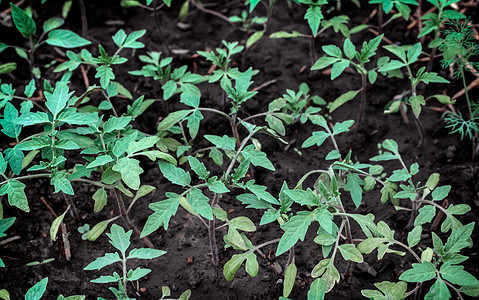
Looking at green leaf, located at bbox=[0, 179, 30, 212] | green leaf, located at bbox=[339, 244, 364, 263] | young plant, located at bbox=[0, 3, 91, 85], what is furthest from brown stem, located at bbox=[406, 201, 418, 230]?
young plant, located at bbox=[0, 3, 91, 85]

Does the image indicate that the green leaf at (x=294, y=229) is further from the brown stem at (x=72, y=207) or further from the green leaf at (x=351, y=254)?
the brown stem at (x=72, y=207)

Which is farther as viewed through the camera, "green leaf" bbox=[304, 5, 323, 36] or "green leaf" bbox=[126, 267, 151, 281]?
"green leaf" bbox=[304, 5, 323, 36]

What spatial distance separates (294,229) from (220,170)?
3.35 feet

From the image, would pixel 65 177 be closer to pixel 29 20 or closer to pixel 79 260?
pixel 79 260

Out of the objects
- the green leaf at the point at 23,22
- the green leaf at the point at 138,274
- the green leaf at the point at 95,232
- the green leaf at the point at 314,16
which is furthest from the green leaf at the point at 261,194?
the green leaf at the point at 23,22

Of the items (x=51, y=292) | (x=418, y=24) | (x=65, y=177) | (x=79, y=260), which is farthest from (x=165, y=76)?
(x=418, y=24)

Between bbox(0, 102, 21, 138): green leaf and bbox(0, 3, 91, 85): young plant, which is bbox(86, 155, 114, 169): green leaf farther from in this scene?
bbox(0, 3, 91, 85): young plant

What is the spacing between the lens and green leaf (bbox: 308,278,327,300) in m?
1.87

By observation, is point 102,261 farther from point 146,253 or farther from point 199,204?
point 199,204

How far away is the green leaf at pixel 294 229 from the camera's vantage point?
1833 millimetres

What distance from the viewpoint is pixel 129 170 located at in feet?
6.38

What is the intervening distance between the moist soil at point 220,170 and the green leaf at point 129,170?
677 mm

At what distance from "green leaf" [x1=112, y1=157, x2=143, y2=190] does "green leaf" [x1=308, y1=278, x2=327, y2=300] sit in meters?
0.86

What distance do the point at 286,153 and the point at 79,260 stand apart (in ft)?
4.56
